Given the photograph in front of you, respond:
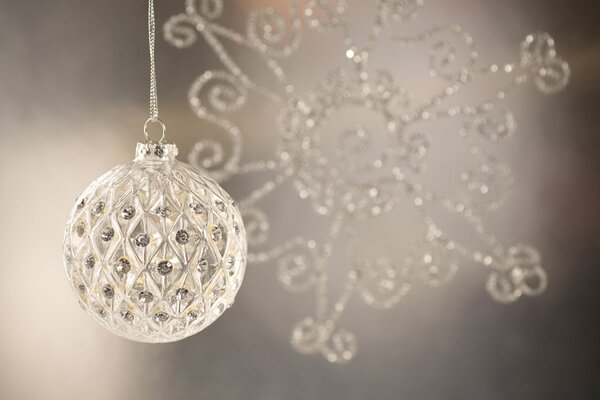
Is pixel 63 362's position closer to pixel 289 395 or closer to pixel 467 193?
pixel 289 395

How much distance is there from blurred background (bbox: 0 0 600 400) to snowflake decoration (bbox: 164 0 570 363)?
34 millimetres

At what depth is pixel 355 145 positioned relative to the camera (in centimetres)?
258

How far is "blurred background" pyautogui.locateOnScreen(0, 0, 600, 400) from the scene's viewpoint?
8.36 ft

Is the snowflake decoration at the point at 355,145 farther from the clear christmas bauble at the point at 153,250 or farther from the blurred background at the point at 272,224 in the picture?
the clear christmas bauble at the point at 153,250

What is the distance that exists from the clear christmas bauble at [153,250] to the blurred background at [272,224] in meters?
1.23

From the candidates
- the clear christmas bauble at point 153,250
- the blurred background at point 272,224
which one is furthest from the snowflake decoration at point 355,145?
the clear christmas bauble at point 153,250

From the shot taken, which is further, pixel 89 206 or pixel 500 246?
pixel 500 246

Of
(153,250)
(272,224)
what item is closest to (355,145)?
(272,224)

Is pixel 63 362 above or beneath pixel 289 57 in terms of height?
beneath

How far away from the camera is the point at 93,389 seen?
8.48 feet

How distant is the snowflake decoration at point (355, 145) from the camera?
2564mm

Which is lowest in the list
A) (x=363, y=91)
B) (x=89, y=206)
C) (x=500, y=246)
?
(x=89, y=206)

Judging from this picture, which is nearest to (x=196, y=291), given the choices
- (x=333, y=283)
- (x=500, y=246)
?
(x=333, y=283)

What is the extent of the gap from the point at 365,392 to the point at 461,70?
1.02 meters
